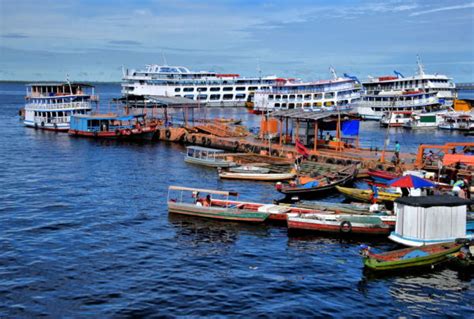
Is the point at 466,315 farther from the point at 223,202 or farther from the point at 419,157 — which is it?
the point at 419,157

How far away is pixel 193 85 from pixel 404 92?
68.0 m

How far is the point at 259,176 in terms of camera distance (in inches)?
2003

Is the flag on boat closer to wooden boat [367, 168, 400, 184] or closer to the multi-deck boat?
wooden boat [367, 168, 400, 184]

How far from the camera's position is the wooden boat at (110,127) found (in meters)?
81.6

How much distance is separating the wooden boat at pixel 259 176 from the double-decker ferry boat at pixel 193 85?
10992 cm

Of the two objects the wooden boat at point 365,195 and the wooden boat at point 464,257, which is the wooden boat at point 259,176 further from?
the wooden boat at point 464,257

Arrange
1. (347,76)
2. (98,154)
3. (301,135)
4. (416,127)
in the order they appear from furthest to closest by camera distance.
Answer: (347,76), (416,127), (98,154), (301,135)

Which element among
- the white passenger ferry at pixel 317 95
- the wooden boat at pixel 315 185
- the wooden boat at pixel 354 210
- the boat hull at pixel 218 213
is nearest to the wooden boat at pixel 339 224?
the wooden boat at pixel 354 210

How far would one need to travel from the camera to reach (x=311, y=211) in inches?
1400

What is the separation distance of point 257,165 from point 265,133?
16.9 metres

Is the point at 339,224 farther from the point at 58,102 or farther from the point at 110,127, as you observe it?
the point at 58,102

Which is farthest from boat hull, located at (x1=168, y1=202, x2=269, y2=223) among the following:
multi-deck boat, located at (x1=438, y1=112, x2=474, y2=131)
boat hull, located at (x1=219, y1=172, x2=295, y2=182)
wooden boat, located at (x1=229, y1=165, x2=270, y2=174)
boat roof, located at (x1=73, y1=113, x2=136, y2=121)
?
multi-deck boat, located at (x1=438, y1=112, x2=474, y2=131)

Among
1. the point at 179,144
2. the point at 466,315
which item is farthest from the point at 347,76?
the point at 466,315

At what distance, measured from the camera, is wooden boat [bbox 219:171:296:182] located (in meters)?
50.2
